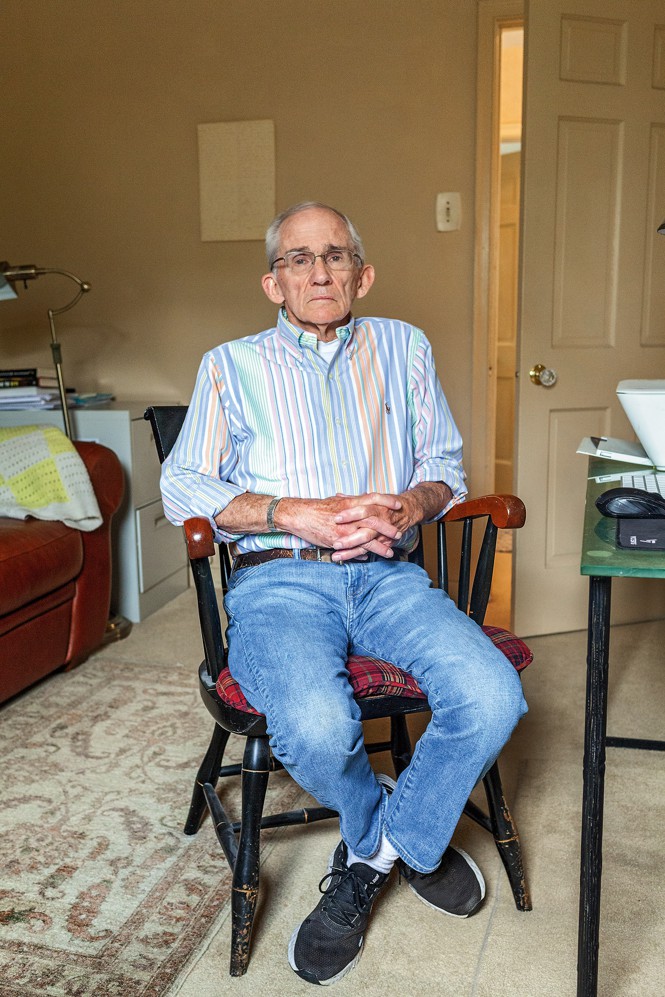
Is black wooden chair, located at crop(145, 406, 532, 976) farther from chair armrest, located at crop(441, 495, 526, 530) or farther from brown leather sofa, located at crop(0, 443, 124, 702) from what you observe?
brown leather sofa, located at crop(0, 443, 124, 702)

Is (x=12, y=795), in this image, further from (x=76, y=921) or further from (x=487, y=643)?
(x=487, y=643)

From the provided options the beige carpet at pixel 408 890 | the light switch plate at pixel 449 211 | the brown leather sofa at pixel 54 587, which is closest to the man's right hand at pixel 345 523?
the beige carpet at pixel 408 890

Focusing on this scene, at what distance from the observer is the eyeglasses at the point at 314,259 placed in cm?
178

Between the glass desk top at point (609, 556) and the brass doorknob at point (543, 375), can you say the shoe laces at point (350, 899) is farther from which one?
the brass doorknob at point (543, 375)

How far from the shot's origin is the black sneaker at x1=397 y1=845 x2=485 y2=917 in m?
1.60

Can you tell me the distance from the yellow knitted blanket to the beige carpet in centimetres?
50

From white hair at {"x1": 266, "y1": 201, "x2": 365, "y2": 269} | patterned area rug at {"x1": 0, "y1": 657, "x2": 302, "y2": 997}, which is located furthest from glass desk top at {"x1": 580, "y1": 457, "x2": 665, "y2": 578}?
patterned area rug at {"x1": 0, "y1": 657, "x2": 302, "y2": 997}

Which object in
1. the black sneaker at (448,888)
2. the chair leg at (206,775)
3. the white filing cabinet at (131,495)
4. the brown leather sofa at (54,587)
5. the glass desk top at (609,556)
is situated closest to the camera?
the glass desk top at (609,556)

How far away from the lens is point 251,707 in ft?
4.80

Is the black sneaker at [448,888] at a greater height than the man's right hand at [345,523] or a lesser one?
lesser

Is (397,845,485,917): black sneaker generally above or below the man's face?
below

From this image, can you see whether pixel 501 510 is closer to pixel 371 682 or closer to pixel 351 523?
pixel 351 523

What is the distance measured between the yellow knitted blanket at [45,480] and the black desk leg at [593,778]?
1867 mm

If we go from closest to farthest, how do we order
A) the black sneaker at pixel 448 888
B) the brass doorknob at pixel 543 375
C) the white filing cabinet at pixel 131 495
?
the black sneaker at pixel 448 888 < the brass doorknob at pixel 543 375 < the white filing cabinet at pixel 131 495
